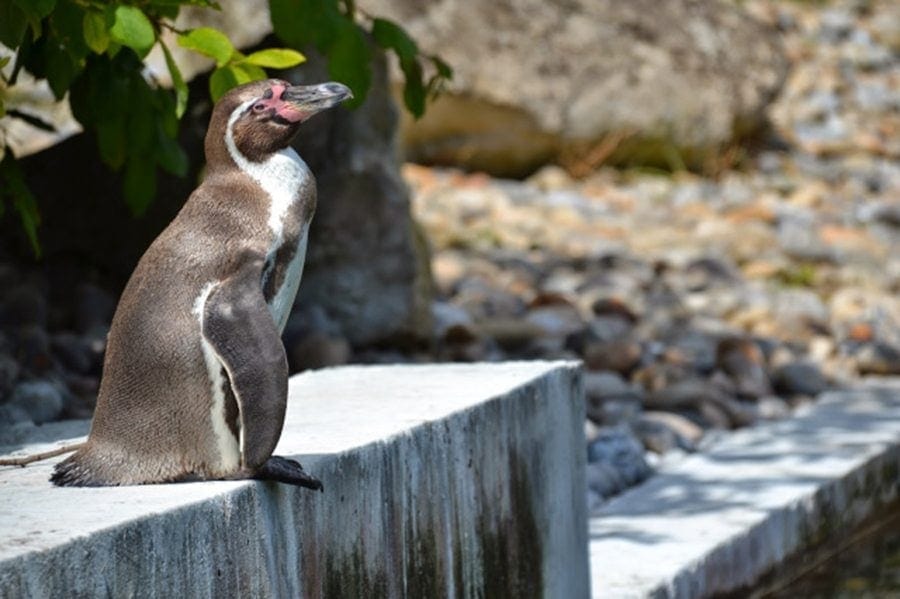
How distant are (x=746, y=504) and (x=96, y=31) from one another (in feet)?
8.73

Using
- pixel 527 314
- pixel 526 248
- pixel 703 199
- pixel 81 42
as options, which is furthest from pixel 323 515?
pixel 703 199

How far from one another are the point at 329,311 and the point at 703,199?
17.0 feet

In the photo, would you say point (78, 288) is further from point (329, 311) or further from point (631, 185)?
point (631, 185)

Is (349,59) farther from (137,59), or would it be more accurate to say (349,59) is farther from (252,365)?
(252,365)

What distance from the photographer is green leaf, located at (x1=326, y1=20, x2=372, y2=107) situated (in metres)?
3.74

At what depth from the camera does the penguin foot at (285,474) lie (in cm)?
271

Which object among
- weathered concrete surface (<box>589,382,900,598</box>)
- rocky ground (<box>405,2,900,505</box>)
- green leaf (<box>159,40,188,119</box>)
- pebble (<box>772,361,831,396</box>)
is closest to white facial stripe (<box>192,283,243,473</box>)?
green leaf (<box>159,40,188,119</box>)

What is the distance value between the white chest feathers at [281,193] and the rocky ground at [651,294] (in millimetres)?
1083

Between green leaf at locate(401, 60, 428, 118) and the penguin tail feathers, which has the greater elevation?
green leaf at locate(401, 60, 428, 118)

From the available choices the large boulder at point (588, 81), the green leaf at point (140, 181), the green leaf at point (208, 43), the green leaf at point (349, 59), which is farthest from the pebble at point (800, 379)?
the green leaf at point (208, 43)

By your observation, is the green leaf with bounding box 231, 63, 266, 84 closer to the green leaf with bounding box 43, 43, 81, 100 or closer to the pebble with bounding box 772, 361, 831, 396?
the green leaf with bounding box 43, 43, 81, 100

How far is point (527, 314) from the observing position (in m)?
8.10

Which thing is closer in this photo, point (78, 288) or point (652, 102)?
point (78, 288)

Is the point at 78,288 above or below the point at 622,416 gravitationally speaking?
above
